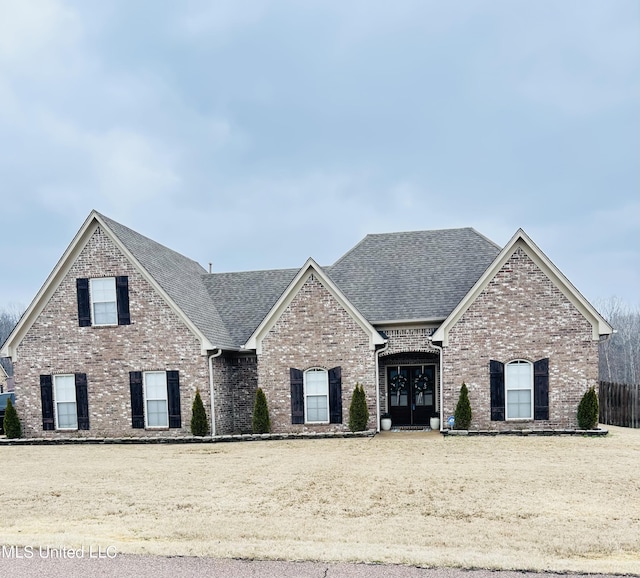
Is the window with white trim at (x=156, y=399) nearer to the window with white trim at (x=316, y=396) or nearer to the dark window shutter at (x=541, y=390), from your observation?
the window with white trim at (x=316, y=396)

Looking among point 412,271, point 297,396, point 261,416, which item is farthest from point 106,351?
point 412,271

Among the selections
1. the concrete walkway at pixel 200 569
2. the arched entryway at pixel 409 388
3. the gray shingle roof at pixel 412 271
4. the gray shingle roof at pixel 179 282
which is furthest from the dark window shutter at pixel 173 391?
the concrete walkway at pixel 200 569

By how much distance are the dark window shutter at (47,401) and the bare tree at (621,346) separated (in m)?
43.8

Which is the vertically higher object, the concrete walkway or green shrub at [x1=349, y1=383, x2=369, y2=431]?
green shrub at [x1=349, y1=383, x2=369, y2=431]

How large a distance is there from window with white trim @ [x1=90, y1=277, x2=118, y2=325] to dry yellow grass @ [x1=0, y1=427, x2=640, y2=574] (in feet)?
15.1

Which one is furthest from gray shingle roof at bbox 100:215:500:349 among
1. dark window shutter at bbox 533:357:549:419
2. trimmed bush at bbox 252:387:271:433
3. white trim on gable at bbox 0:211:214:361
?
dark window shutter at bbox 533:357:549:419

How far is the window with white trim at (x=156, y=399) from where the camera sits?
16.5 meters

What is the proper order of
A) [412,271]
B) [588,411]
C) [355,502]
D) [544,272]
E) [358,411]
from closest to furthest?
[355,502] < [588,411] < [544,272] < [358,411] < [412,271]

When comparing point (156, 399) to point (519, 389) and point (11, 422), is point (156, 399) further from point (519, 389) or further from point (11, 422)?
point (519, 389)

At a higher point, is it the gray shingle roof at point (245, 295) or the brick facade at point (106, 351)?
the gray shingle roof at point (245, 295)

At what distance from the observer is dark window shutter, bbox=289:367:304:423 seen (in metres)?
16.2

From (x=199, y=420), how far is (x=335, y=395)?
14.9 feet

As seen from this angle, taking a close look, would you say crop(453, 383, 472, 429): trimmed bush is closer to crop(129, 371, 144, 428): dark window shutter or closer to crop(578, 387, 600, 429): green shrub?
crop(578, 387, 600, 429): green shrub

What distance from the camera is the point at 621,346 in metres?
60.6
